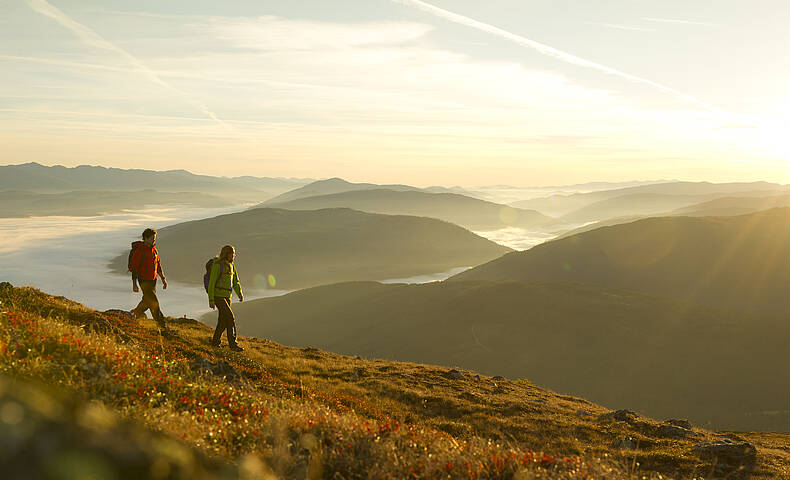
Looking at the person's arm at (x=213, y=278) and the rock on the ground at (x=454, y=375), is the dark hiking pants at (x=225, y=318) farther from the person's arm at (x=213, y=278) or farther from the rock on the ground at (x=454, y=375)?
the rock on the ground at (x=454, y=375)

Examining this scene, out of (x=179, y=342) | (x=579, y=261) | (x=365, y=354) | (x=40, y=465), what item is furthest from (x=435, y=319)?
(x=40, y=465)

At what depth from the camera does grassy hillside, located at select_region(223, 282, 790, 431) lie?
59.2 m

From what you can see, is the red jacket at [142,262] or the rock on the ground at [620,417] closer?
the red jacket at [142,262]

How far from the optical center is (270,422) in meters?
6.47

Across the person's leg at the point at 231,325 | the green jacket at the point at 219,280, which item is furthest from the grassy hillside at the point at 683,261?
the green jacket at the point at 219,280

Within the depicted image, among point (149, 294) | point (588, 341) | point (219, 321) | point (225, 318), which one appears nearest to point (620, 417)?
point (225, 318)

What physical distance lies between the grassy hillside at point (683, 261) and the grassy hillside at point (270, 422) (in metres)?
115

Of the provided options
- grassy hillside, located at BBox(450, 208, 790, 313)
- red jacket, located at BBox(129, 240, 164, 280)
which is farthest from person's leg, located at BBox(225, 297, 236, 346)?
grassy hillside, located at BBox(450, 208, 790, 313)

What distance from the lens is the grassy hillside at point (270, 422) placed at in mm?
2254

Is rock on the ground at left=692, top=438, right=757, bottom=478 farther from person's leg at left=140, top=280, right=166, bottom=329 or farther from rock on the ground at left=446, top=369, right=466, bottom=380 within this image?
person's leg at left=140, top=280, right=166, bottom=329

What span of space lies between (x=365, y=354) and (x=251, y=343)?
6042 cm

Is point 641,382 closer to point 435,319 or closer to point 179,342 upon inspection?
point 435,319

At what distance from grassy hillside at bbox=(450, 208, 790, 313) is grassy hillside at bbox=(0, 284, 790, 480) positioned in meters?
115

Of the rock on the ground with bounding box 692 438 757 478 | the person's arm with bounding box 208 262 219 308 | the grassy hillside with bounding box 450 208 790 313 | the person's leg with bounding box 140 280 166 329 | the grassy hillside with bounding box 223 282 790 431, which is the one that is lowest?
the grassy hillside with bounding box 223 282 790 431
